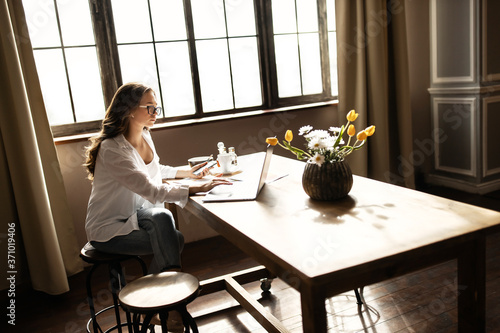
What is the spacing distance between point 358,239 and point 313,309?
0.26m

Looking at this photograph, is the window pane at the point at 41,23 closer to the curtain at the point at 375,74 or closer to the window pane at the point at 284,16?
the window pane at the point at 284,16

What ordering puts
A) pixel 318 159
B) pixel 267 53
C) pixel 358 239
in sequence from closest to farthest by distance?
pixel 358 239 < pixel 318 159 < pixel 267 53

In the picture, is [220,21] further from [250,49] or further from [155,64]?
[155,64]

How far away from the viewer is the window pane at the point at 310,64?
12.0 ft

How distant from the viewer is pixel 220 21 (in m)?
3.36

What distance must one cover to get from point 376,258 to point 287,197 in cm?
67

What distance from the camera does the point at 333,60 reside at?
3.82m

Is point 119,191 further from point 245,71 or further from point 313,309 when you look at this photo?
point 245,71

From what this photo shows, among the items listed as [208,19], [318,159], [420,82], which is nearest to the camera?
[318,159]

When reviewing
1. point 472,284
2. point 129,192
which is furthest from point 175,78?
point 472,284

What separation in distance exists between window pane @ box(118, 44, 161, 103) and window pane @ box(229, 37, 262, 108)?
2.02ft

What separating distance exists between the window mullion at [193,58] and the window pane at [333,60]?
119 cm

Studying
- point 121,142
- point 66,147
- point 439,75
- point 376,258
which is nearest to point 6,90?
point 66,147

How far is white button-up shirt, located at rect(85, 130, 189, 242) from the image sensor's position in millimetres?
1816
